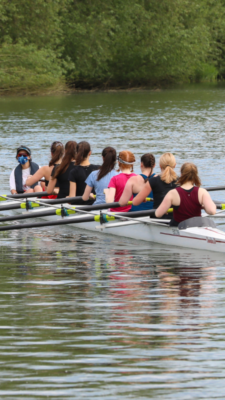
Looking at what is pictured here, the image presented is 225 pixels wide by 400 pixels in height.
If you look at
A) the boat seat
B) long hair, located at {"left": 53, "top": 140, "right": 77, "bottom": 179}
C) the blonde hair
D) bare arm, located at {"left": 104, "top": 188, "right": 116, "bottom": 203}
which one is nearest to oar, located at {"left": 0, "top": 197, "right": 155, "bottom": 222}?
bare arm, located at {"left": 104, "top": 188, "right": 116, "bottom": 203}

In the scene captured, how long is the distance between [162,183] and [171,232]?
65 cm

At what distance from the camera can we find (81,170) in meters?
9.74

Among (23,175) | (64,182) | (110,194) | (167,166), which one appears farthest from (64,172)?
(167,166)

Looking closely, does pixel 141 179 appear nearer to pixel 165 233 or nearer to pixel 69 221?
pixel 165 233

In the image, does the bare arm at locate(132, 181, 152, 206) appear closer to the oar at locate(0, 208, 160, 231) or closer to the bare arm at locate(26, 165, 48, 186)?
the oar at locate(0, 208, 160, 231)

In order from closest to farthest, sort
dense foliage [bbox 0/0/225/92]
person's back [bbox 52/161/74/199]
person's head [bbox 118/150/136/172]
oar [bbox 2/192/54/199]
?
1. person's head [bbox 118/150/136/172]
2. person's back [bbox 52/161/74/199]
3. oar [bbox 2/192/54/199]
4. dense foliage [bbox 0/0/225/92]

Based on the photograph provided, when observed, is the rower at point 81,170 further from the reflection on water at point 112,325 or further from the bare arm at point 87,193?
the reflection on water at point 112,325

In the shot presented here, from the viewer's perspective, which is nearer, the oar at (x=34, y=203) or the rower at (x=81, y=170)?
the rower at (x=81, y=170)

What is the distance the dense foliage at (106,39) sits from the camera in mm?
44781

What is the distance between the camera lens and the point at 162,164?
8.00 m

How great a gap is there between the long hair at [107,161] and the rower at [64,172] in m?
0.71

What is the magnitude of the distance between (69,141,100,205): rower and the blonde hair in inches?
65.1

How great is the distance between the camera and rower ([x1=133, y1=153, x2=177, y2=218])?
799 centimetres

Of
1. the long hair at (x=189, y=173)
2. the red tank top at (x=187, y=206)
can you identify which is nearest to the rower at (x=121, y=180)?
the red tank top at (x=187, y=206)
